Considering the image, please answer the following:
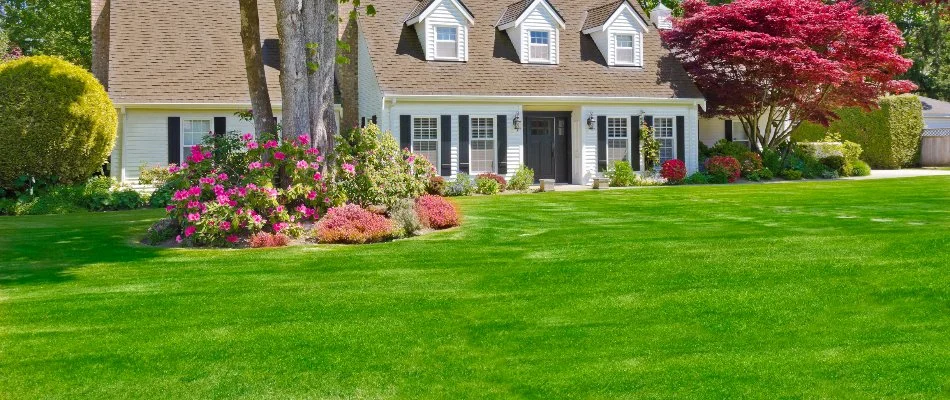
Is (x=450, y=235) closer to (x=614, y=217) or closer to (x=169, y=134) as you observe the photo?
(x=614, y=217)

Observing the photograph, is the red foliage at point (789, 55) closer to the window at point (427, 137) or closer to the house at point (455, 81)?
the house at point (455, 81)

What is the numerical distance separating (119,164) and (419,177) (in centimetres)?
1171

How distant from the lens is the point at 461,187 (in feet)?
72.4

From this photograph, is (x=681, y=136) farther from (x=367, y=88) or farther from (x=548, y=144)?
(x=367, y=88)

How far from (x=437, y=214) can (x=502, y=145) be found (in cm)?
1030

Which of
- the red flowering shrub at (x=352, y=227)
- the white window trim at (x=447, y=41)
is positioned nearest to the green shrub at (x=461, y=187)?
the white window trim at (x=447, y=41)

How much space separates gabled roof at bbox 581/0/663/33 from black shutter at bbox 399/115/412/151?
675 cm

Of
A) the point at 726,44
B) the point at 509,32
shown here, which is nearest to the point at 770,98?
the point at 726,44

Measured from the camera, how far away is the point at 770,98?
26.1 metres

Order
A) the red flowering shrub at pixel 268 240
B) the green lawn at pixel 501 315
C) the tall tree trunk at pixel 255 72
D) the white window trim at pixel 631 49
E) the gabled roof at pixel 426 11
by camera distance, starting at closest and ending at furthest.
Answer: the green lawn at pixel 501 315 → the red flowering shrub at pixel 268 240 → the tall tree trunk at pixel 255 72 → the gabled roof at pixel 426 11 → the white window trim at pixel 631 49

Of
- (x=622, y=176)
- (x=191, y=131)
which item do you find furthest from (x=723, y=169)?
(x=191, y=131)

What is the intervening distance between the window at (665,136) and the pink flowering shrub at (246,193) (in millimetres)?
13815

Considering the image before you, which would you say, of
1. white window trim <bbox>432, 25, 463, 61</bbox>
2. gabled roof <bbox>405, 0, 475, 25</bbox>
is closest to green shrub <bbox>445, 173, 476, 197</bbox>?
white window trim <bbox>432, 25, 463, 61</bbox>

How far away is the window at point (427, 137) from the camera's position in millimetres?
23016
